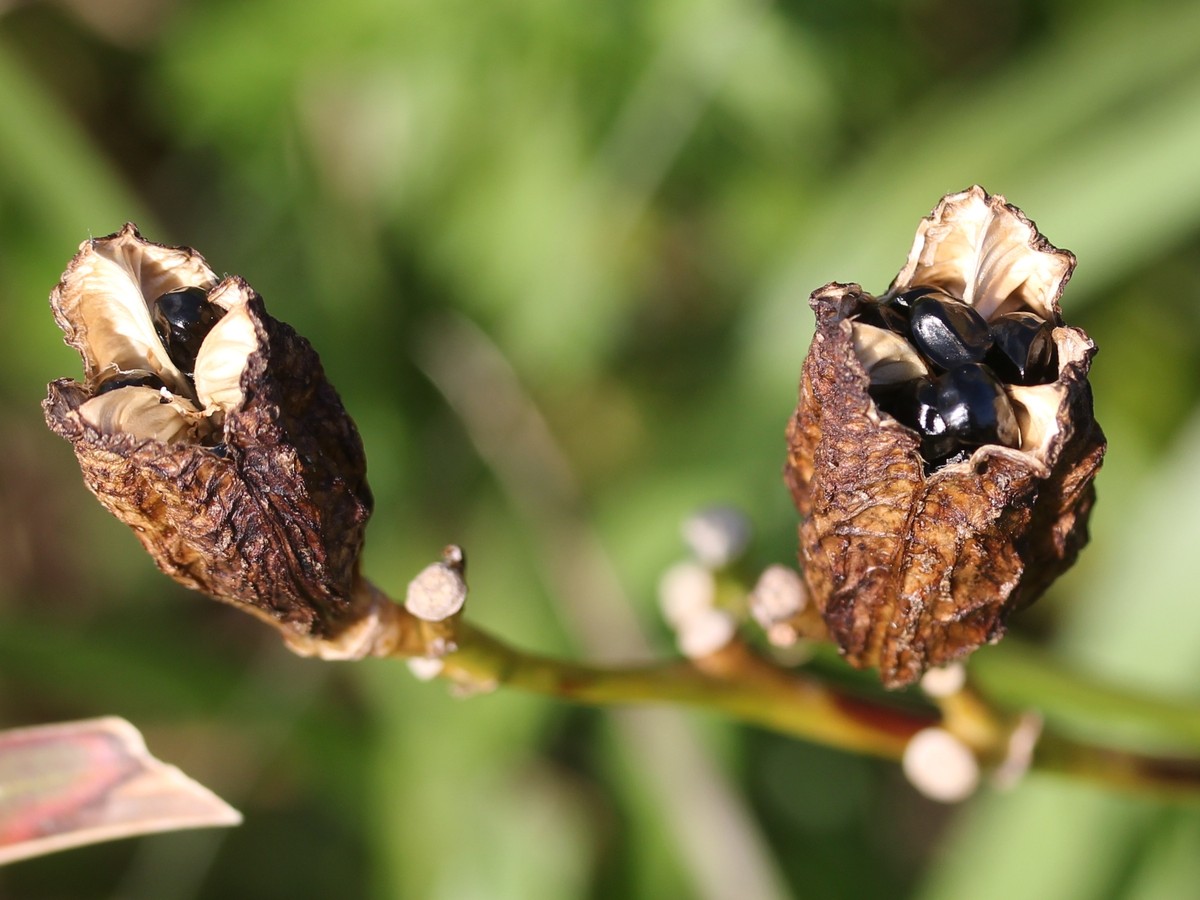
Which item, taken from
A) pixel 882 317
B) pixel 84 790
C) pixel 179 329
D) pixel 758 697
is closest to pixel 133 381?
pixel 179 329

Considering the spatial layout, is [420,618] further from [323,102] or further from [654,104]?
[323,102]

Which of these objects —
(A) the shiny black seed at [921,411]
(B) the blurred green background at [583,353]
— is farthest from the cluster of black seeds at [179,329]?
(B) the blurred green background at [583,353]

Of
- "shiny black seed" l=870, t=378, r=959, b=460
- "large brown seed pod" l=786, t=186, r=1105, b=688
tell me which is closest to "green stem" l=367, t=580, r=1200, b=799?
"large brown seed pod" l=786, t=186, r=1105, b=688

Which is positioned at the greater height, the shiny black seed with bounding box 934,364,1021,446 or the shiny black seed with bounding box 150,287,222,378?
the shiny black seed with bounding box 934,364,1021,446

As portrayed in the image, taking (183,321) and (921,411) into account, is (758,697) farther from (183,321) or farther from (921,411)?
(183,321)

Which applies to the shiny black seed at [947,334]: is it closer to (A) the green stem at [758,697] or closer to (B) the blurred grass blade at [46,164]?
(A) the green stem at [758,697]

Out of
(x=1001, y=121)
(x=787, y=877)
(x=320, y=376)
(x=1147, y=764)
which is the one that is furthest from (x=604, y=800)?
(x=320, y=376)

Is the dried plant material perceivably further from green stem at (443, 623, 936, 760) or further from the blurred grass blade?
the blurred grass blade
